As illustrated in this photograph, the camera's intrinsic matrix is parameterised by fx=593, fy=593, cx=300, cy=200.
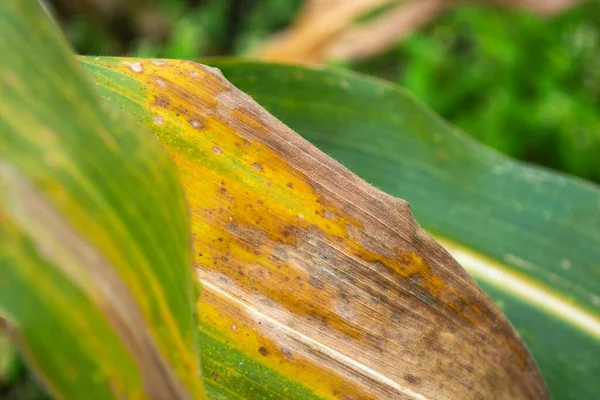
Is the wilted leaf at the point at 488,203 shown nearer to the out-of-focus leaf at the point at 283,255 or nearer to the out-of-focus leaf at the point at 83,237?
the out-of-focus leaf at the point at 283,255

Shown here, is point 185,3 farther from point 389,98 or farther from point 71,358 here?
point 71,358

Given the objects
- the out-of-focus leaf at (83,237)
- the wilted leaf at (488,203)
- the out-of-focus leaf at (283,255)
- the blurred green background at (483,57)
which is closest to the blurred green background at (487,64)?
the blurred green background at (483,57)

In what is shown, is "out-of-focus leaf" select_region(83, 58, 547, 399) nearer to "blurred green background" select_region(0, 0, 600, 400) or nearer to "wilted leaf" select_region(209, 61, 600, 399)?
"wilted leaf" select_region(209, 61, 600, 399)

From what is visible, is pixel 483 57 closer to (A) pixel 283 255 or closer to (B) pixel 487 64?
(B) pixel 487 64

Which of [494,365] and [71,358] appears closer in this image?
[71,358]

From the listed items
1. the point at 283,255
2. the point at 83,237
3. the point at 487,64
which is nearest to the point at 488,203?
the point at 283,255

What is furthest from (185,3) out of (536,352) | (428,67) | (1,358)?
(536,352)
